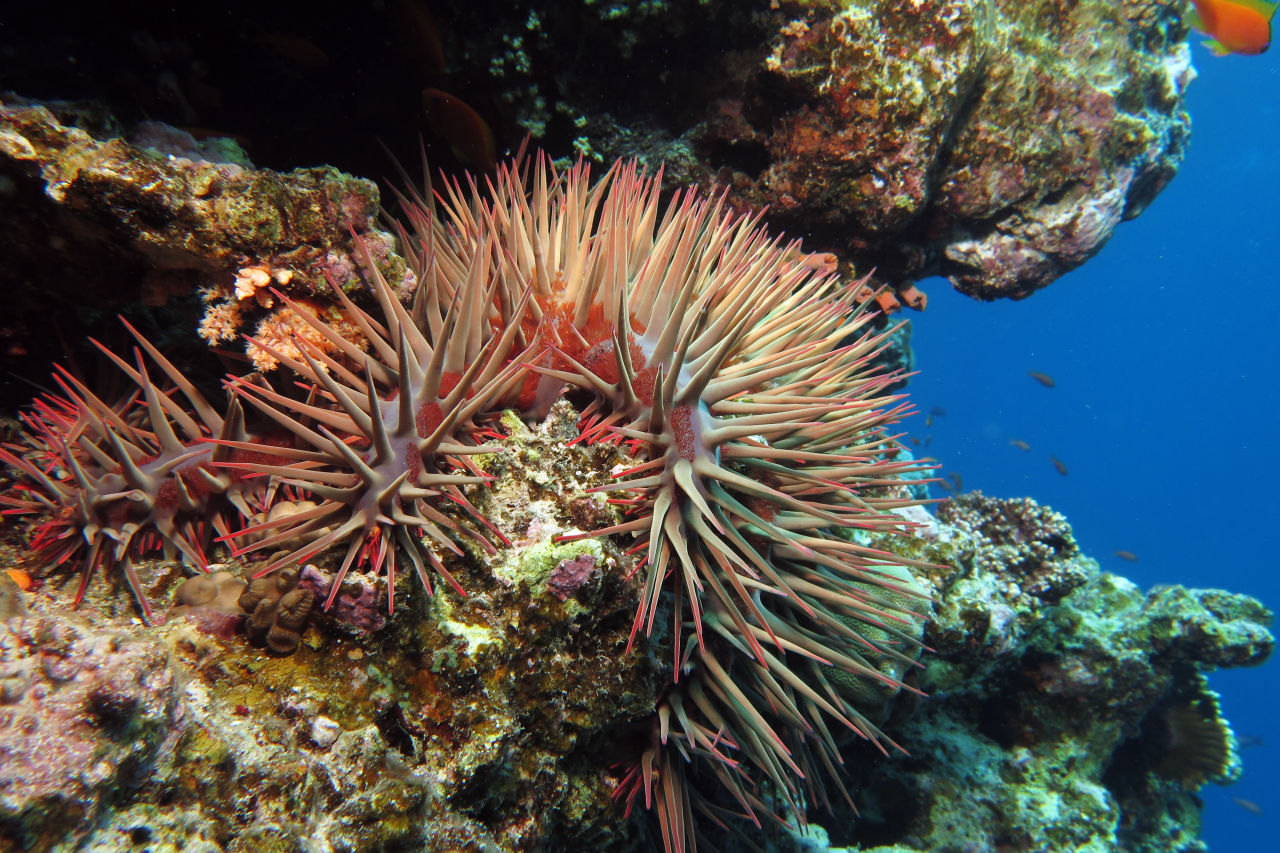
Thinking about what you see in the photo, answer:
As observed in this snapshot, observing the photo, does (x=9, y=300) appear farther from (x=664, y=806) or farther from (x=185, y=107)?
(x=664, y=806)

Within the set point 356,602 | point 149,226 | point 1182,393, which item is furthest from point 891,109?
point 1182,393

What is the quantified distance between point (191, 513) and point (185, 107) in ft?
8.63

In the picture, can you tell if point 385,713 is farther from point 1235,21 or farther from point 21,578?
point 1235,21

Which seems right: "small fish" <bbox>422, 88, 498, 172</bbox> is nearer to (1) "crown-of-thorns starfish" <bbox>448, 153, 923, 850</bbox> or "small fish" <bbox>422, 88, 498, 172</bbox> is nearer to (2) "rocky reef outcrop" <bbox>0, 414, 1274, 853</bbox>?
(1) "crown-of-thorns starfish" <bbox>448, 153, 923, 850</bbox>

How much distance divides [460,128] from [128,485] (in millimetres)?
2779

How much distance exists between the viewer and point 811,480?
2.66 meters

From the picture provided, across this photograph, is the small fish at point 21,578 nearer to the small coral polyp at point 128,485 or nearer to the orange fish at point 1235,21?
the small coral polyp at point 128,485

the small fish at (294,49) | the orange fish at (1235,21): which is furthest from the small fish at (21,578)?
the orange fish at (1235,21)

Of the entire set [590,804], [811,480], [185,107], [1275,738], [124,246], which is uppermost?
[1275,738]

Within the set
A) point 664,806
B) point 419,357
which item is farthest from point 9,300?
point 664,806

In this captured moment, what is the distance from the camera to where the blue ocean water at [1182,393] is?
60.1 meters

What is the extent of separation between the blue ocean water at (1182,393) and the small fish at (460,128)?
6140cm

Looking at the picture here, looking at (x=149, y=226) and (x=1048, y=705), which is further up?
(x=1048, y=705)

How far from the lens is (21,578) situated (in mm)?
2010
